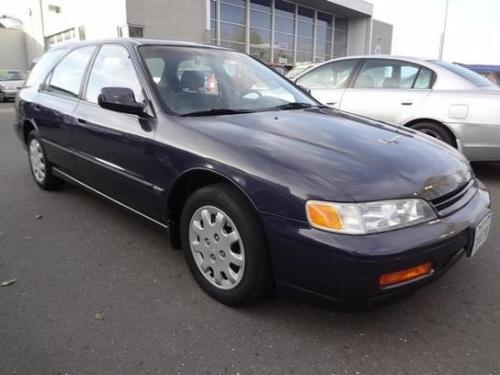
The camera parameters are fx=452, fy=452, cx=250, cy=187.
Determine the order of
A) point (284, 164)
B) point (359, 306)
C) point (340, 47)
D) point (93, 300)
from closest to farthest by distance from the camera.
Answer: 1. point (359, 306)
2. point (284, 164)
3. point (93, 300)
4. point (340, 47)

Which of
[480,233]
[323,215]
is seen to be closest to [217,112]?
[323,215]

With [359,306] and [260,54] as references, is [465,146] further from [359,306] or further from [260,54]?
[260,54]

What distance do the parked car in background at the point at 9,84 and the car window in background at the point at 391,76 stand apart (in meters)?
17.2

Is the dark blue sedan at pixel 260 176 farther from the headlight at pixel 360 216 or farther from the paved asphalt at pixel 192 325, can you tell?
the paved asphalt at pixel 192 325

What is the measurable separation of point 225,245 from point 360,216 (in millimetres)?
810

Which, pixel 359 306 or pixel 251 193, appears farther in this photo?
pixel 251 193

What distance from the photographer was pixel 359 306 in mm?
2129

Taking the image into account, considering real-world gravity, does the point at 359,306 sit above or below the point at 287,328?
above

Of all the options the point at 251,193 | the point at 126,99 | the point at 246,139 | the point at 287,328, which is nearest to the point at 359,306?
the point at 287,328

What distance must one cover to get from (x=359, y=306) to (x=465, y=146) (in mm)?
3775

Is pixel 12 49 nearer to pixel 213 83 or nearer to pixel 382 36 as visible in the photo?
pixel 382 36

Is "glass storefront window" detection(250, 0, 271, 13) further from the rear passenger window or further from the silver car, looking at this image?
the rear passenger window

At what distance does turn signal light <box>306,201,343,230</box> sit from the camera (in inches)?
81.7

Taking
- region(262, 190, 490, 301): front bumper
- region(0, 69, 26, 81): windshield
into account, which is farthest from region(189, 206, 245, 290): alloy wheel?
region(0, 69, 26, 81): windshield
